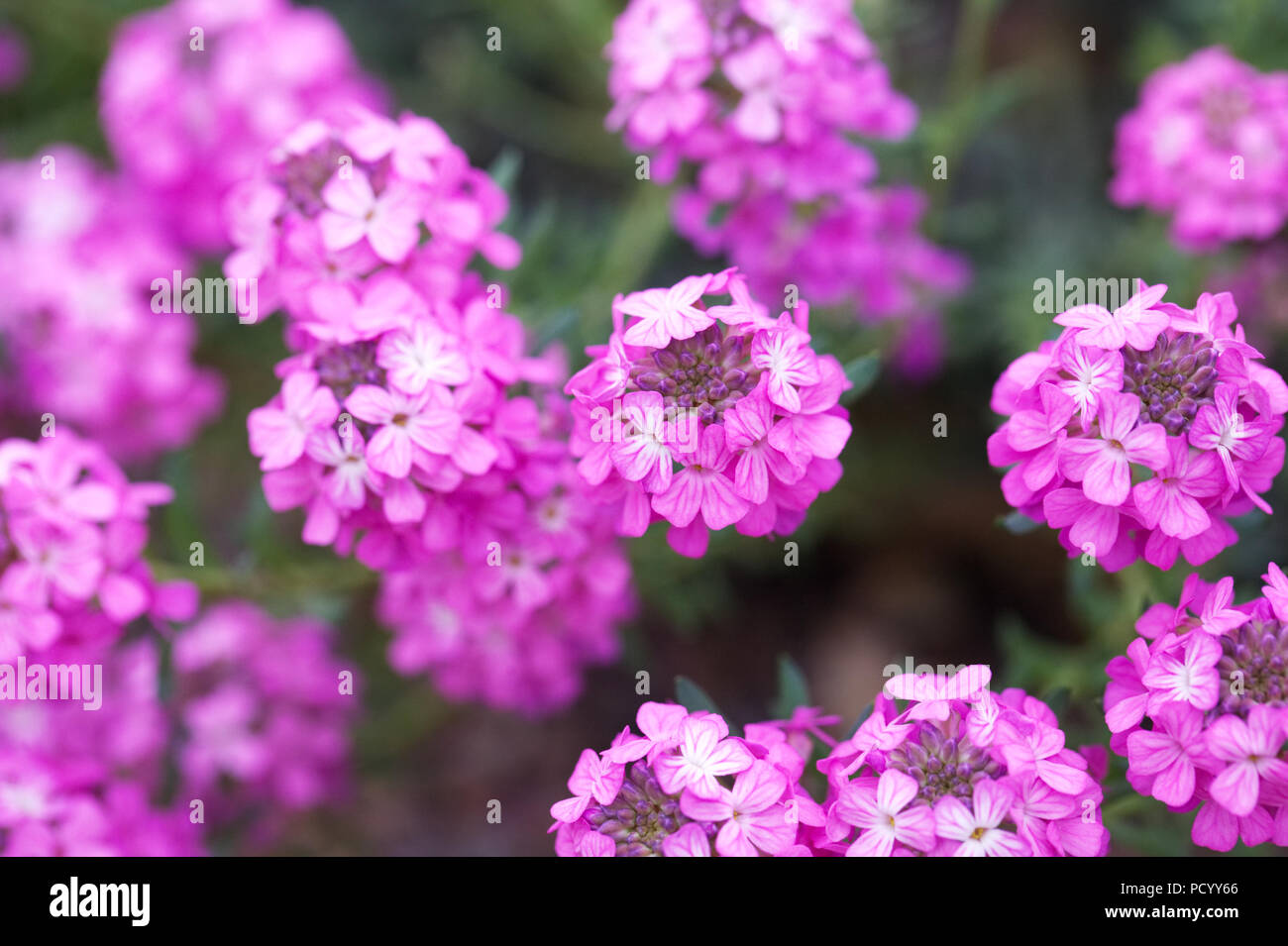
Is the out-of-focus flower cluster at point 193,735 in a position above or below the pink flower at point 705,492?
below

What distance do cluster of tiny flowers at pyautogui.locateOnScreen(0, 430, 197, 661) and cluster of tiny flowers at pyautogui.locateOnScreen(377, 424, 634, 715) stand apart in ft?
1.83

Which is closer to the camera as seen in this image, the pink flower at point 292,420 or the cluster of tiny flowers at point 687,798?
the cluster of tiny flowers at point 687,798

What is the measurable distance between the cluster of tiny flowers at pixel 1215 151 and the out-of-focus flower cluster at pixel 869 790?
5.36ft

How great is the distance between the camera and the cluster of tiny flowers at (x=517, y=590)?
7.21ft

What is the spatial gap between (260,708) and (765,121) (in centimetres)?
220

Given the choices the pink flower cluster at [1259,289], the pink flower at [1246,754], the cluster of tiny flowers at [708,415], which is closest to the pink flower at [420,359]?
the cluster of tiny flowers at [708,415]

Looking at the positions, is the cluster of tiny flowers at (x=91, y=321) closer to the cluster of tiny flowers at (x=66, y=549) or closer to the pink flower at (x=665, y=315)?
the cluster of tiny flowers at (x=66, y=549)

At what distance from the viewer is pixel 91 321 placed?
11.0 feet

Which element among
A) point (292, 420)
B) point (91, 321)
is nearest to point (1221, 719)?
point (292, 420)

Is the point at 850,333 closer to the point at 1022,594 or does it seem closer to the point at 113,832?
the point at 1022,594

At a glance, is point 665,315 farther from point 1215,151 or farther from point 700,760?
point 1215,151

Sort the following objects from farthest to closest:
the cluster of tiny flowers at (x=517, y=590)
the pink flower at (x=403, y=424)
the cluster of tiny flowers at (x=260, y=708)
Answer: the cluster of tiny flowers at (x=260, y=708) < the cluster of tiny flowers at (x=517, y=590) < the pink flower at (x=403, y=424)
